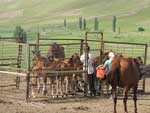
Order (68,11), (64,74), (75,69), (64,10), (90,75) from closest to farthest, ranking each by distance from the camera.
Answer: (64,74) → (75,69) → (90,75) → (68,11) → (64,10)

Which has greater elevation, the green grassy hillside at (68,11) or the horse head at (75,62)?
the green grassy hillside at (68,11)

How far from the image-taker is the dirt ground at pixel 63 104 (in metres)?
16.1

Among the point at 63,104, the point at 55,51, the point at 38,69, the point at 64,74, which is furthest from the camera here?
the point at 55,51

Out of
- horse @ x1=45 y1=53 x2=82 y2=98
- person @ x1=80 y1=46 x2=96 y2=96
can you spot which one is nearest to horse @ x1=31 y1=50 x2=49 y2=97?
horse @ x1=45 y1=53 x2=82 y2=98

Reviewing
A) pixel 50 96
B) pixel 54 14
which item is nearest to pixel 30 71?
pixel 50 96

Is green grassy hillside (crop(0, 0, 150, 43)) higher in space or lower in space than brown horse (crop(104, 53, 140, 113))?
higher

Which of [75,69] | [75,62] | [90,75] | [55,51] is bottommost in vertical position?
[90,75]

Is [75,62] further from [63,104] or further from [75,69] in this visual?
[63,104]

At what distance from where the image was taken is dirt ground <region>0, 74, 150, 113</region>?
16.1 meters

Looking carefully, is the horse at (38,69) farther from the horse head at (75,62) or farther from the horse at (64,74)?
the horse head at (75,62)

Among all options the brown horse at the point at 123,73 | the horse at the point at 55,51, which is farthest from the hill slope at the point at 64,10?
the brown horse at the point at 123,73

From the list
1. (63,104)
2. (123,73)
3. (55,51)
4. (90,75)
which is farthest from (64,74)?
(123,73)

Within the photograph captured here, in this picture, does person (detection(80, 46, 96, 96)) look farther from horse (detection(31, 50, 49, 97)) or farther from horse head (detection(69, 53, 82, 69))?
horse (detection(31, 50, 49, 97))

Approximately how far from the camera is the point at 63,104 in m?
17.5
